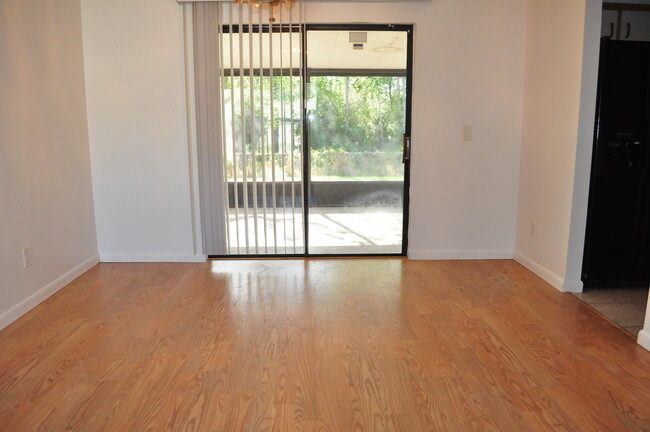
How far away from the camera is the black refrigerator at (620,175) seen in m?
3.36

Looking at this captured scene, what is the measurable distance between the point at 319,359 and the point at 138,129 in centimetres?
280

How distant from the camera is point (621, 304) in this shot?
3307mm

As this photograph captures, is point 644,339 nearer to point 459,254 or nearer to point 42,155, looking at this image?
point 459,254

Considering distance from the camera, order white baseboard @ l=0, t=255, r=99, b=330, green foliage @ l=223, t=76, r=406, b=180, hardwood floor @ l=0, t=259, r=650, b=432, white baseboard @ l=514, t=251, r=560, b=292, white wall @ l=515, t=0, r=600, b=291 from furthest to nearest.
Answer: green foliage @ l=223, t=76, r=406, b=180 → white baseboard @ l=514, t=251, r=560, b=292 → white wall @ l=515, t=0, r=600, b=291 → white baseboard @ l=0, t=255, r=99, b=330 → hardwood floor @ l=0, t=259, r=650, b=432

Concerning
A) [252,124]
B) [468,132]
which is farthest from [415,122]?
[252,124]

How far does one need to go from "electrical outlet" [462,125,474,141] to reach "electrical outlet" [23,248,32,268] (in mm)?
3529

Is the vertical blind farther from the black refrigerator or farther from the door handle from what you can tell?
the black refrigerator

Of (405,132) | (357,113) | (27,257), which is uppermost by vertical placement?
(357,113)

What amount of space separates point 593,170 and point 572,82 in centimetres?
64

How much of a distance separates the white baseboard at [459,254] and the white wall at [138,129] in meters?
2.00

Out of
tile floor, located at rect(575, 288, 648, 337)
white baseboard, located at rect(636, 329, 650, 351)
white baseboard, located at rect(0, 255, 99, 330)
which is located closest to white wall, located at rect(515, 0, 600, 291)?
tile floor, located at rect(575, 288, 648, 337)

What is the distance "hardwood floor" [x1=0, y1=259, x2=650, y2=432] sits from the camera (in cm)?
202

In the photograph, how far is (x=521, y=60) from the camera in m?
4.26

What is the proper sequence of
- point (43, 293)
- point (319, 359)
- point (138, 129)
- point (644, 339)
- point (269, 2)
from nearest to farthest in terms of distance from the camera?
point (319, 359), point (644, 339), point (43, 293), point (269, 2), point (138, 129)
